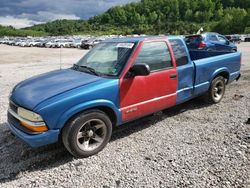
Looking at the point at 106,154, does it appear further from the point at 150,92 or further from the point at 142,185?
the point at 150,92

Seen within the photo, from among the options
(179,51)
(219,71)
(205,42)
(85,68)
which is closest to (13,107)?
(85,68)

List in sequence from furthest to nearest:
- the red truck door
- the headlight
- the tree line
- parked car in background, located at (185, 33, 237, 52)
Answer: the tree line → parked car in background, located at (185, 33, 237, 52) → the red truck door → the headlight

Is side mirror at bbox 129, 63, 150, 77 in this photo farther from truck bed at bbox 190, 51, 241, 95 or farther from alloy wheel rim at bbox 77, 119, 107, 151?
truck bed at bbox 190, 51, 241, 95

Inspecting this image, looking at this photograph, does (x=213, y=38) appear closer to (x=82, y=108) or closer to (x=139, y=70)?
(x=139, y=70)

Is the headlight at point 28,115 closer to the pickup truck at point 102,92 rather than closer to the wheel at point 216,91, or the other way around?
the pickup truck at point 102,92

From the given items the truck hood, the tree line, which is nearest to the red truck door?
the truck hood

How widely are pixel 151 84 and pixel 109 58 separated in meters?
0.85

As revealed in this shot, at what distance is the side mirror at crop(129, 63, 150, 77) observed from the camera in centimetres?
440

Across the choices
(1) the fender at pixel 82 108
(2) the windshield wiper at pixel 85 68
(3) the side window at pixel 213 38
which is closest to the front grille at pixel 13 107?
(1) the fender at pixel 82 108

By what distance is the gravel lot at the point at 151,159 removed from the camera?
3.62 metres

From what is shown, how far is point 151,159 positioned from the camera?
4.13 meters

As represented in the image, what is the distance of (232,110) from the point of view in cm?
621

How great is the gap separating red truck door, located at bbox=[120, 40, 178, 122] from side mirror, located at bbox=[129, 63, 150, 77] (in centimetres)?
9

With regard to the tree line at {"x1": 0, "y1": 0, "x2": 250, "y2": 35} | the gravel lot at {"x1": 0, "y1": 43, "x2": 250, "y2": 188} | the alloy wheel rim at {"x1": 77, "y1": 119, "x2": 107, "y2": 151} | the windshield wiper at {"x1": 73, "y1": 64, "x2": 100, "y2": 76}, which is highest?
the tree line at {"x1": 0, "y1": 0, "x2": 250, "y2": 35}
